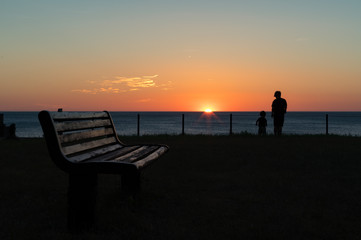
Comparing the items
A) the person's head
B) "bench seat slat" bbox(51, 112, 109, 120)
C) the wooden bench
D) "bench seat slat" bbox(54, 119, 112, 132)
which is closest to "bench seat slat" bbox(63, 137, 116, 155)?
the wooden bench

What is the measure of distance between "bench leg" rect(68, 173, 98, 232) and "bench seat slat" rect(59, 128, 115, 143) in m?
0.42

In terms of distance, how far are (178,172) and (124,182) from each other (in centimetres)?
228

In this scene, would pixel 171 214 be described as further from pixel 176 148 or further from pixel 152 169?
pixel 176 148

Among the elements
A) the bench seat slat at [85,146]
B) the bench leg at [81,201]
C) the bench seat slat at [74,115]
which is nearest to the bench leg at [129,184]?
the bench seat slat at [85,146]

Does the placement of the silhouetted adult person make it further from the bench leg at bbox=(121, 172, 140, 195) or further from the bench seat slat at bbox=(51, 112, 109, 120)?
the bench seat slat at bbox=(51, 112, 109, 120)

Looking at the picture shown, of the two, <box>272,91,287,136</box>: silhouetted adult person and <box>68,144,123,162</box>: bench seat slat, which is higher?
<box>272,91,287,136</box>: silhouetted adult person

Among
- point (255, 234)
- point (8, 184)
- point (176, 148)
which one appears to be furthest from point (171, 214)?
point (176, 148)

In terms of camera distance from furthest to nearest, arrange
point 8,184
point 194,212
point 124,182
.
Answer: point 8,184
point 124,182
point 194,212

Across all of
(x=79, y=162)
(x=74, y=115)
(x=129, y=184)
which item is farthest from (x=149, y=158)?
(x=129, y=184)

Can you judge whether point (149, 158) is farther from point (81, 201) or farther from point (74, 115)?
point (74, 115)

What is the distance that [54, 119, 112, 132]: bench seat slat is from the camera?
3775 mm

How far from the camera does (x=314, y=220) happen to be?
4355 mm

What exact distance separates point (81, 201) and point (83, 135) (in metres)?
0.88

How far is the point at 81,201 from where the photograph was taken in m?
3.81
